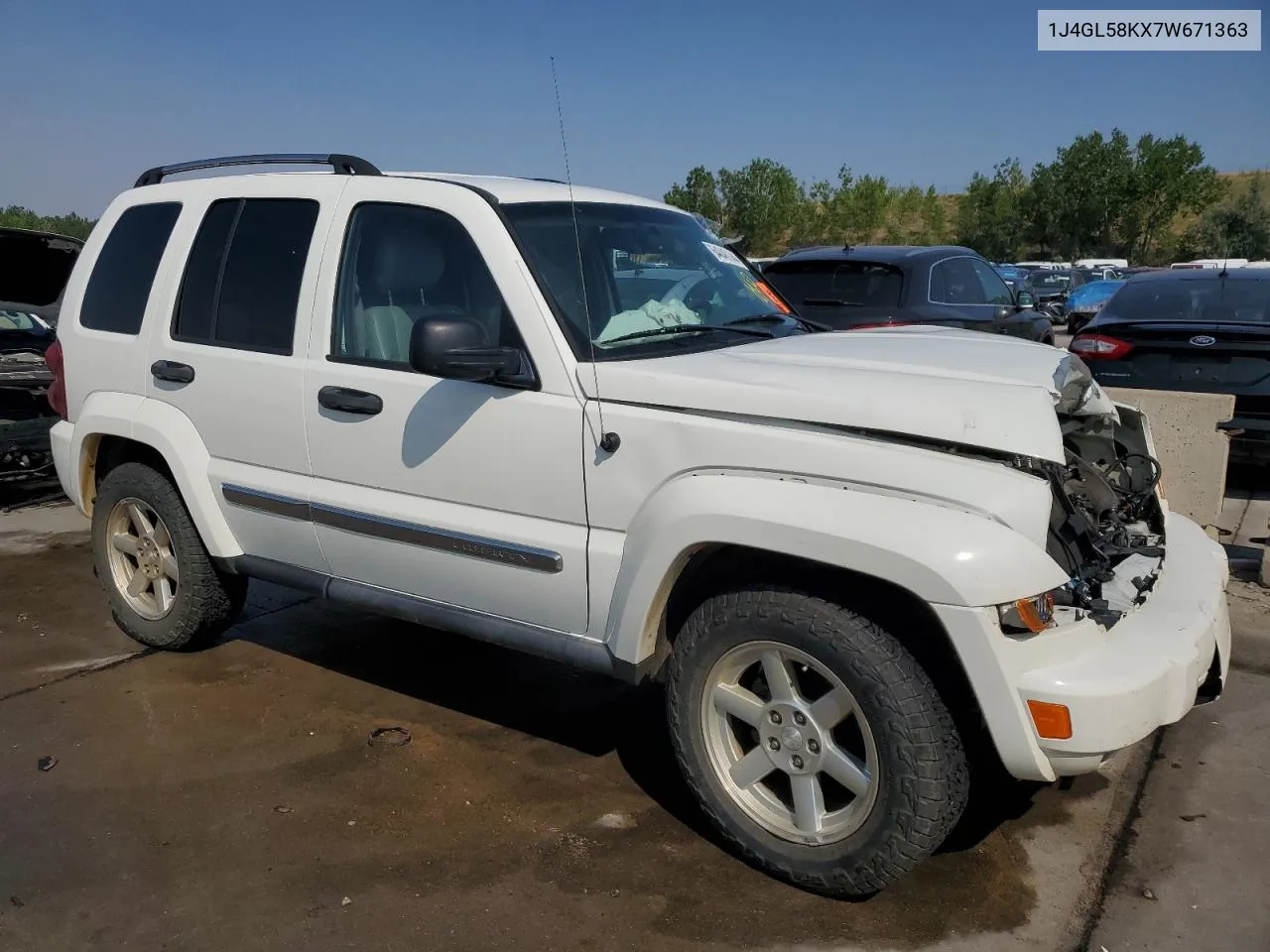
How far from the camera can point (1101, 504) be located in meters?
3.43

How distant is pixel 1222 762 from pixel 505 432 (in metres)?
2.81

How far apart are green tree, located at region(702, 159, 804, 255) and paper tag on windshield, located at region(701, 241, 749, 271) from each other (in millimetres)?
49247

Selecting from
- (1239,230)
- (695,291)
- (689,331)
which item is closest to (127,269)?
(695,291)

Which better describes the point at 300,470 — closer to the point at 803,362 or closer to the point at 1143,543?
the point at 803,362

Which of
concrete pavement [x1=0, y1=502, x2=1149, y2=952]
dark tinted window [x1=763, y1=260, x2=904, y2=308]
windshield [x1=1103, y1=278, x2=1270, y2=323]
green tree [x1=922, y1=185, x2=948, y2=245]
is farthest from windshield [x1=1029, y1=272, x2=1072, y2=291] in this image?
green tree [x1=922, y1=185, x2=948, y2=245]

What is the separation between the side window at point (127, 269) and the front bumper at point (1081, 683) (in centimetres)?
368

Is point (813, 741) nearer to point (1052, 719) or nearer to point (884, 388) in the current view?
point (1052, 719)

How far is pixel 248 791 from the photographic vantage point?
3680 mm

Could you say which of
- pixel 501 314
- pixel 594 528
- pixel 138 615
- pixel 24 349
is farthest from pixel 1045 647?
pixel 24 349

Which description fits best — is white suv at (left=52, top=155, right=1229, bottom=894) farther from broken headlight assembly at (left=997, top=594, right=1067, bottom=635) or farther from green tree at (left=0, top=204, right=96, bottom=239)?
green tree at (left=0, top=204, right=96, bottom=239)

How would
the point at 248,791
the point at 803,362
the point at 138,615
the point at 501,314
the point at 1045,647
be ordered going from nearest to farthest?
the point at 1045,647 → the point at 803,362 → the point at 501,314 → the point at 248,791 → the point at 138,615

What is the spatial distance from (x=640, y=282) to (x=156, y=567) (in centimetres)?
262

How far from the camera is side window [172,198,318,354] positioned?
13.2 ft

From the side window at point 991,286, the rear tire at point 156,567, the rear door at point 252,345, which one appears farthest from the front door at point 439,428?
the side window at point 991,286
